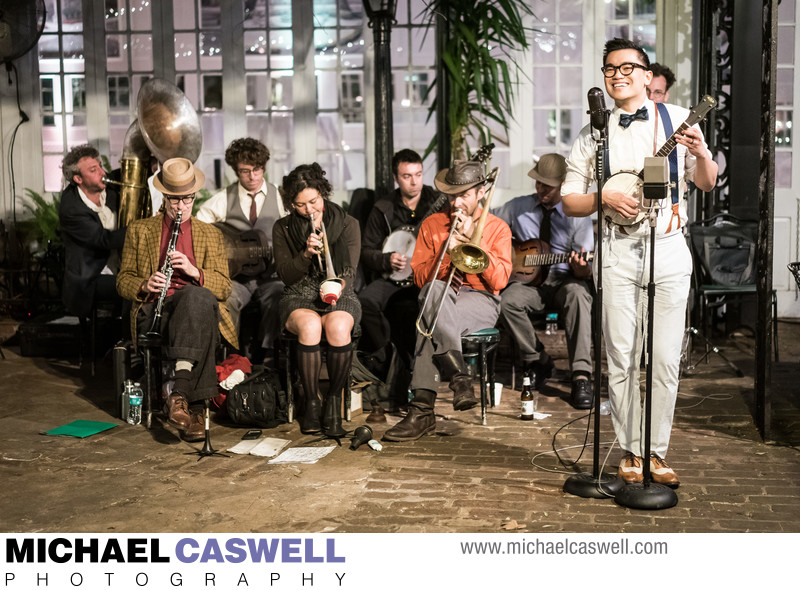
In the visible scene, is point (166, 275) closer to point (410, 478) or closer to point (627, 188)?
point (410, 478)

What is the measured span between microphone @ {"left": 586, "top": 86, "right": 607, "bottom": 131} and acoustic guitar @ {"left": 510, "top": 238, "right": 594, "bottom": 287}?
2428mm

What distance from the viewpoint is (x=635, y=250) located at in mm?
3920

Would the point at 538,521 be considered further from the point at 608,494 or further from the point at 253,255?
the point at 253,255

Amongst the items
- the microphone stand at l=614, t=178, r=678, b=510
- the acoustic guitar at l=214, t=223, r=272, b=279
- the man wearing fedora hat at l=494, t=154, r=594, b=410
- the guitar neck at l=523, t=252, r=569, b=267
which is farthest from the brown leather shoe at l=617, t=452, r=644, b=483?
the acoustic guitar at l=214, t=223, r=272, b=279

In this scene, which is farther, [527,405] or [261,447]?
[527,405]

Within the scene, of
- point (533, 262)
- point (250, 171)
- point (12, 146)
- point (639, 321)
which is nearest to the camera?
point (639, 321)

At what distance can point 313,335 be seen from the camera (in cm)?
515

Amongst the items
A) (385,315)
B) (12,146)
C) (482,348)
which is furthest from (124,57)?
(482,348)

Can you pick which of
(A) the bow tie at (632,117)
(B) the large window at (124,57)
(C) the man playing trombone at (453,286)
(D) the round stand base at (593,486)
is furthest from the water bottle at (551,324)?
(B) the large window at (124,57)

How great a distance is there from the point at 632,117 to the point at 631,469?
1420mm

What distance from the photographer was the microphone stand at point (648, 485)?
3713 millimetres

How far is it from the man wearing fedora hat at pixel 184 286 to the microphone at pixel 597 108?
2499mm

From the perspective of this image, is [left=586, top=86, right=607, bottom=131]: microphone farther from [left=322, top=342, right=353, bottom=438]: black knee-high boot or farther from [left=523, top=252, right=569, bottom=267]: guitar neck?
[left=523, top=252, right=569, bottom=267]: guitar neck

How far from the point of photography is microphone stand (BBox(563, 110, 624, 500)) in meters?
3.67
